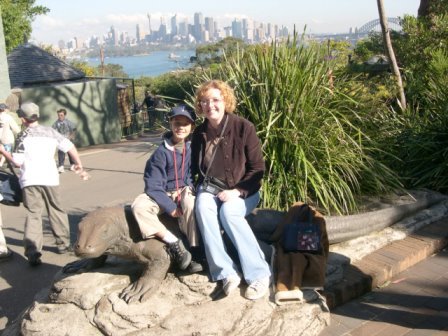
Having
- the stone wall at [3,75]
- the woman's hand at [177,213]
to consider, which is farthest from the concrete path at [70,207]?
the stone wall at [3,75]

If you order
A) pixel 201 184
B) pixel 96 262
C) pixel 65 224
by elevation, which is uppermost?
pixel 201 184

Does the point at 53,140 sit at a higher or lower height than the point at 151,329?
higher

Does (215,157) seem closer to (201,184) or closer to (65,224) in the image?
(201,184)

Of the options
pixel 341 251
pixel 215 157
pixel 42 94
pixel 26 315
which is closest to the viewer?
pixel 26 315

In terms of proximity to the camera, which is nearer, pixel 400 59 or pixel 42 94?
pixel 400 59

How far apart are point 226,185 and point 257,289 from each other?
81cm

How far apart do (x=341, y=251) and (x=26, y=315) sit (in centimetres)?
260

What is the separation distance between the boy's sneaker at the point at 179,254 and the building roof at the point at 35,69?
16.5m

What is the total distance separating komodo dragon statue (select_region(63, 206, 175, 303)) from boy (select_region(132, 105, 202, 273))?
90 mm

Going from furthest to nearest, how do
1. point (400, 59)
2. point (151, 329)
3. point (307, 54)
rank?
point (400, 59)
point (307, 54)
point (151, 329)

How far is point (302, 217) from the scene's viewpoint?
415 cm

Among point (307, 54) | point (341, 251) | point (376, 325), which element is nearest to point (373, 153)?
point (307, 54)

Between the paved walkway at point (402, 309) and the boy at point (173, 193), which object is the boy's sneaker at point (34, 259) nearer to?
the boy at point (173, 193)

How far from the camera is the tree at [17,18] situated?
1061 inches
